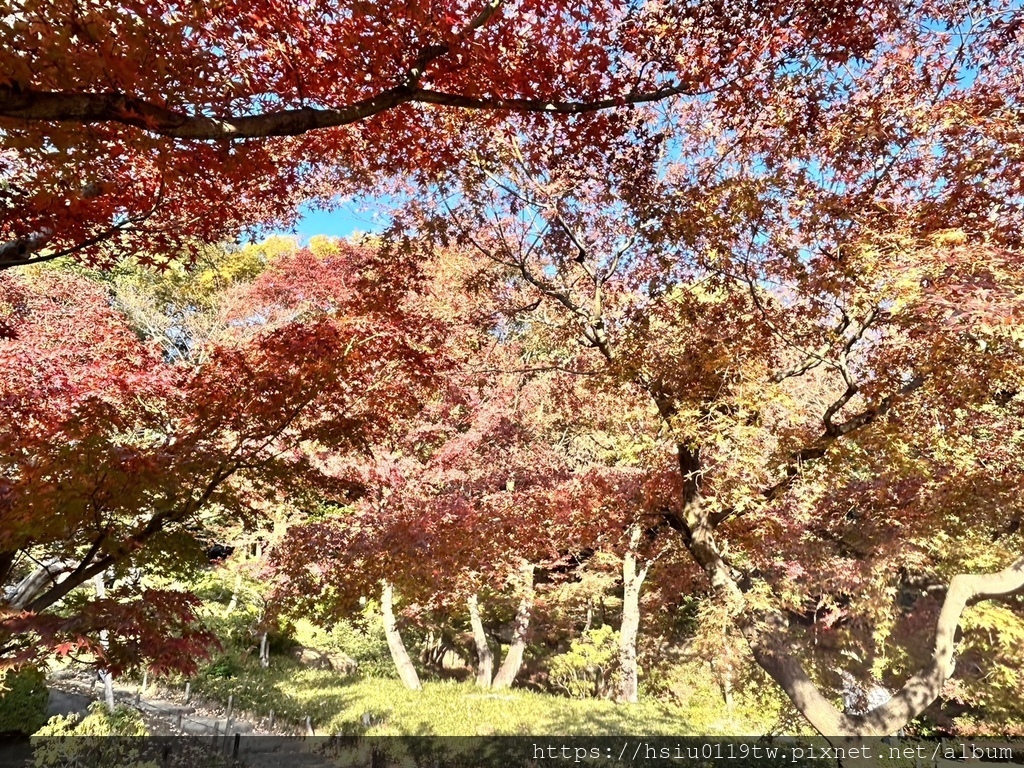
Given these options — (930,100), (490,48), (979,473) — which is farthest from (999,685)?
(490,48)

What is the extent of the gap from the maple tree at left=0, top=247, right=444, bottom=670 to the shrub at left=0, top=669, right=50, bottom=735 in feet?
19.6

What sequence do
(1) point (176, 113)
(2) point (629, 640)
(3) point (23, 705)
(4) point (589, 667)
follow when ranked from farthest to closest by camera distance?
(4) point (589, 667), (2) point (629, 640), (3) point (23, 705), (1) point (176, 113)

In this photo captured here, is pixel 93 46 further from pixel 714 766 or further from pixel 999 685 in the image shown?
pixel 999 685

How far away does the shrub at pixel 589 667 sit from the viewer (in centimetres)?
1424

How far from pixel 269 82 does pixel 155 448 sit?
9.83ft

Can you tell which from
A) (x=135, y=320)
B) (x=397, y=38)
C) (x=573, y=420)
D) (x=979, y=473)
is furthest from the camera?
(x=135, y=320)

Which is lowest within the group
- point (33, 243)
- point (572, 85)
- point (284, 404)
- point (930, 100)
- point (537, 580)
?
point (537, 580)

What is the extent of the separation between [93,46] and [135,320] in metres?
23.6

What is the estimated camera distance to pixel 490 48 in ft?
11.3

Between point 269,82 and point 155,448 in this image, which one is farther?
point 155,448

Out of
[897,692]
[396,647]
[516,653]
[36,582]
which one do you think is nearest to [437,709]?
[396,647]

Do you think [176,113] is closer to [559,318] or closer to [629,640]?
[559,318]

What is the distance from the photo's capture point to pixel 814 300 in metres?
5.73

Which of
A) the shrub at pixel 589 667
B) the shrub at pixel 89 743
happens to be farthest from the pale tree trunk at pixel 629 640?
the shrub at pixel 89 743
